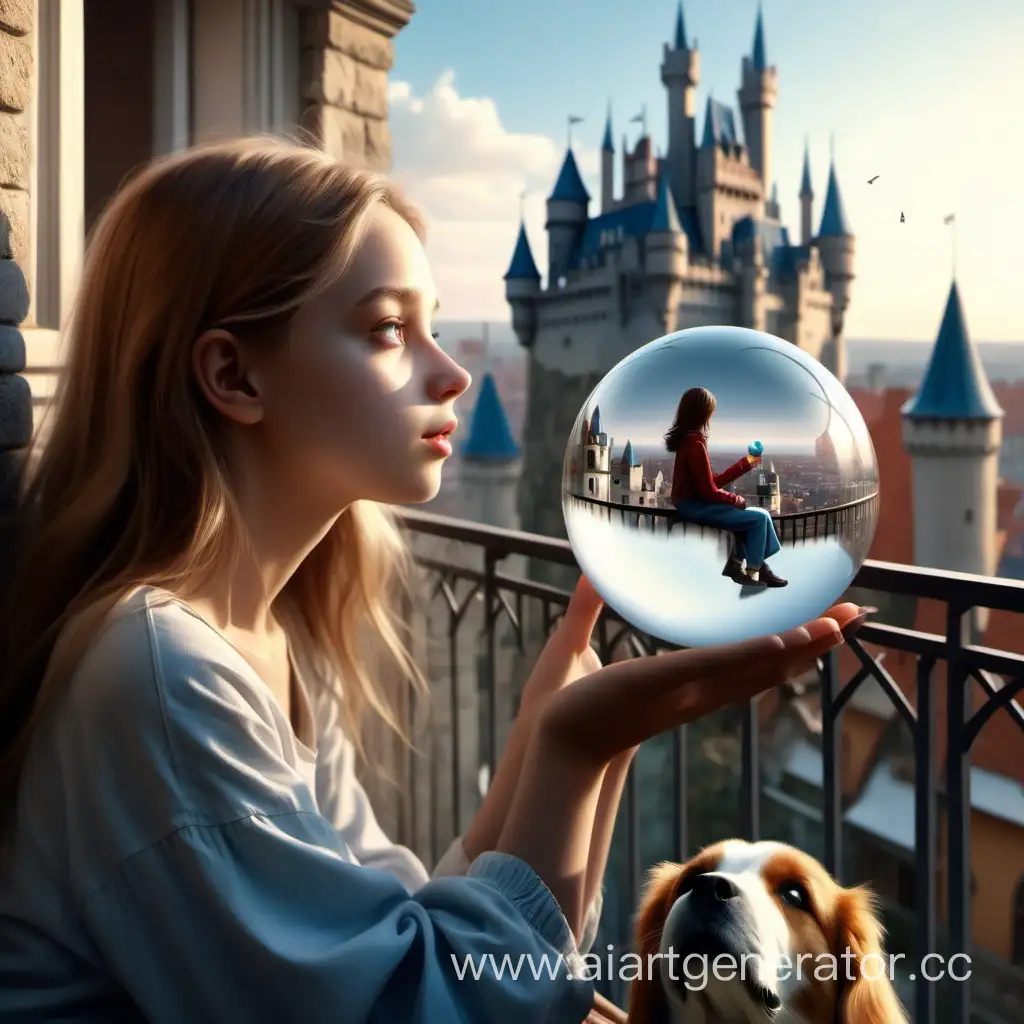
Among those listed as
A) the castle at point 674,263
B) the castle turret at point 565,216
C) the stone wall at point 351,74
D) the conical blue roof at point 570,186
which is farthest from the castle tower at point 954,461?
the stone wall at point 351,74

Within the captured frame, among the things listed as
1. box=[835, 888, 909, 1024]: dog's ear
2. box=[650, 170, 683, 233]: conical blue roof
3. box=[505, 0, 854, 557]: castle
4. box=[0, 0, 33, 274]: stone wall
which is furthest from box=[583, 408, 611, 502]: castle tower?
box=[650, 170, 683, 233]: conical blue roof

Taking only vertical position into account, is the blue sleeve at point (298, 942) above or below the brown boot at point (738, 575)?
below

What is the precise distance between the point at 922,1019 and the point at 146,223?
1.80m

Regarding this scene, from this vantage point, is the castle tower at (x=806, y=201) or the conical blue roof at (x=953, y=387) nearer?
the conical blue roof at (x=953, y=387)

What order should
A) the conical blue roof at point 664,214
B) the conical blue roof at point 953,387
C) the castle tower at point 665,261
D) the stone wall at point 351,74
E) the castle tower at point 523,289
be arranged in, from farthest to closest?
1. the castle tower at point 523,289
2. the conical blue roof at point 664,214
3. the castle tower at point 665,261
4. the conical blue roof at point 953,387
5. the stone wall at point 351,74

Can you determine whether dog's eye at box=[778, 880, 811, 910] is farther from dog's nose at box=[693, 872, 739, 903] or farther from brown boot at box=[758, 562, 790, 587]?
brown boot at box=[758, 562, 790, 587]

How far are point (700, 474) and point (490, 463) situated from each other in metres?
37.5

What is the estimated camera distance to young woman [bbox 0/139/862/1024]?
0.80m

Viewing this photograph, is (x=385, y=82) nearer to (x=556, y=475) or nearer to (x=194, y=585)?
(x=194, y=585)

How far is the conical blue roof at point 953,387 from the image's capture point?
32.8 metres

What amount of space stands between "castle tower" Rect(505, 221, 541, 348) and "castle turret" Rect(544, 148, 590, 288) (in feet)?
3.13

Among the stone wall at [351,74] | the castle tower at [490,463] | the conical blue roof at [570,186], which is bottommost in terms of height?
the castle tower at [490,463]

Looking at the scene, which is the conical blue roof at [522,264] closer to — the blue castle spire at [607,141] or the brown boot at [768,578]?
the blue castle spire at [607,141]

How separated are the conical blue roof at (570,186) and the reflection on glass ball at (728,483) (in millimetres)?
44318
